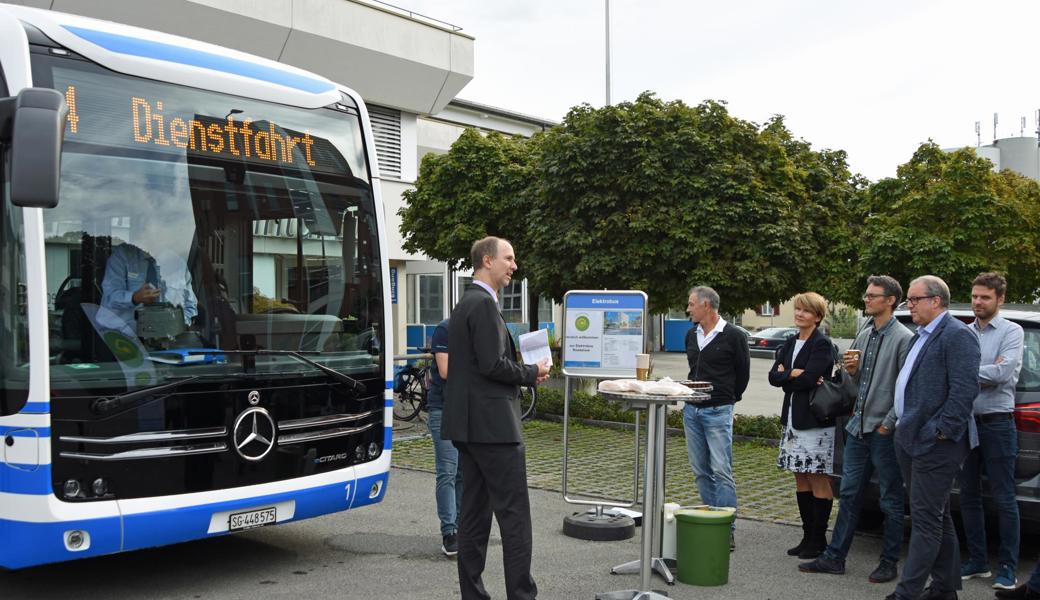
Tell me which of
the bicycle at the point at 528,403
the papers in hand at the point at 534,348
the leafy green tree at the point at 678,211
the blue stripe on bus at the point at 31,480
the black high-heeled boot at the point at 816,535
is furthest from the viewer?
the bicycle at the point at 528,403

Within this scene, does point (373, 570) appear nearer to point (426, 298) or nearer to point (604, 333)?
point (604, 333)

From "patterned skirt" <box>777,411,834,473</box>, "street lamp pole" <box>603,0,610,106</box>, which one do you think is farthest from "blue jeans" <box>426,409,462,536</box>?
"street lamp pole" <box>603,0,610,106</box>

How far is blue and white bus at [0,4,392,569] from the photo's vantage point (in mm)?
5598

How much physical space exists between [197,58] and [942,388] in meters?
4.94

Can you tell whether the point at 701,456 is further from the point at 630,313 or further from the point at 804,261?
the point at 804,261

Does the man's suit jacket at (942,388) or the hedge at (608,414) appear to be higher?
the man's suit jacket at (942,388)

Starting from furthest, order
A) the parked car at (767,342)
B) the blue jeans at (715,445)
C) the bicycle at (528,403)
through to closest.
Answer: the parked car at (767,342) < the bicycle at (528,403) < the blue jeans at (715,445)

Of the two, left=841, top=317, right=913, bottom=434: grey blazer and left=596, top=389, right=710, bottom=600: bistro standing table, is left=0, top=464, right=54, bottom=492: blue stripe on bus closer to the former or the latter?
left=596, top=389, right=710, bottom=600: bistro standing table

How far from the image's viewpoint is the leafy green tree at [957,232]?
1402 centimetres

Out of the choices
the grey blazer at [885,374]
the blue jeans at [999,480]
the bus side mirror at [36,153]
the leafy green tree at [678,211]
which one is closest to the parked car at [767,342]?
the leafy green tree at [678,211]

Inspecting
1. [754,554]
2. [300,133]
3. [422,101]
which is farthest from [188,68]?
[422,101]

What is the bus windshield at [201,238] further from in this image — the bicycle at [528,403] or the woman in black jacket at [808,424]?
the bicycle at [528,403]

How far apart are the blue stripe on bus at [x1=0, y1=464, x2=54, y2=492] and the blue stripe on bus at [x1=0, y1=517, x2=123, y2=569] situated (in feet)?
0.56

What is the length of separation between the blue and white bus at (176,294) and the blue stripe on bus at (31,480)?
12 mm
